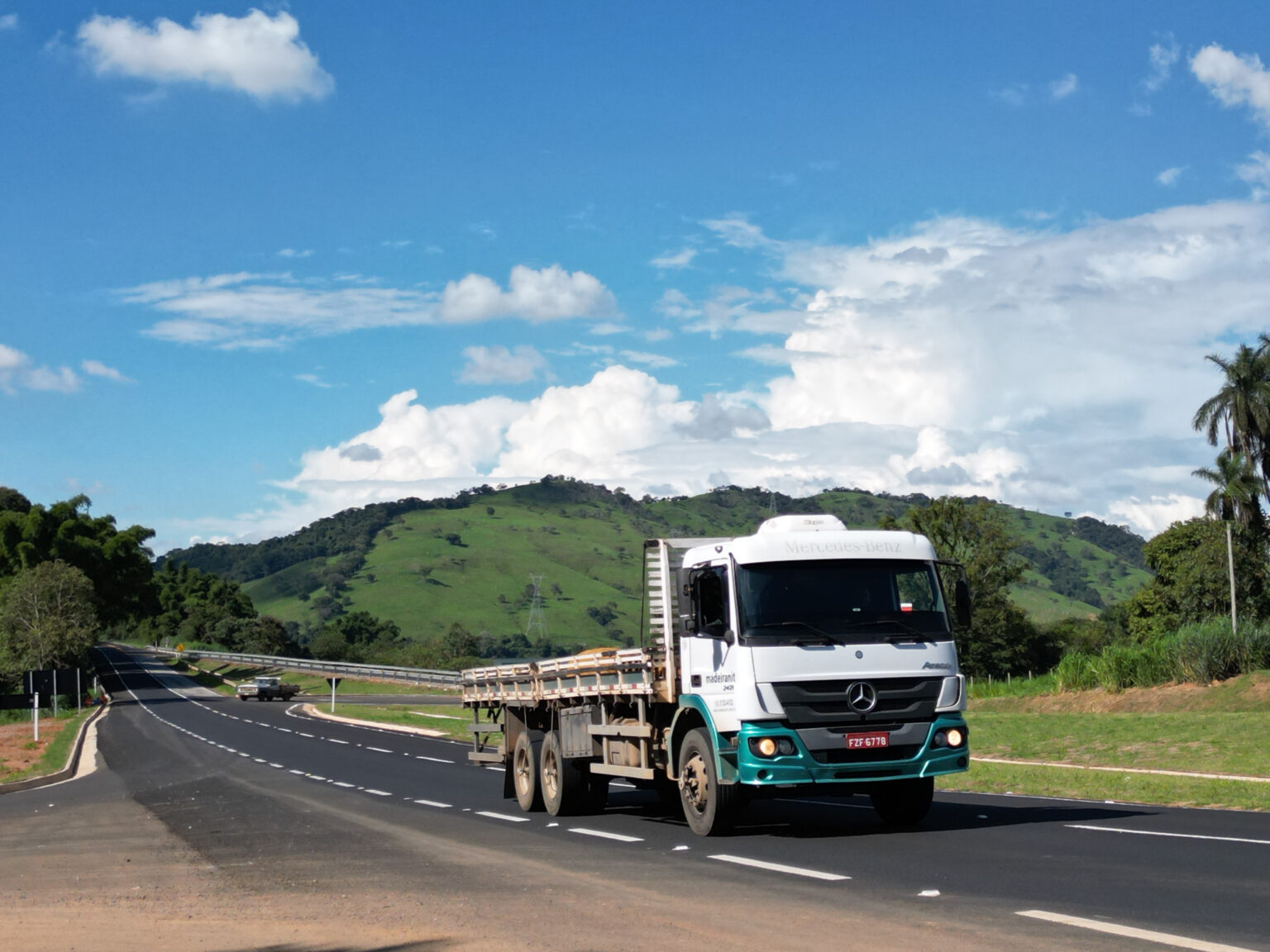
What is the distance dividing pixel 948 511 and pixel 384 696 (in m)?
34.1

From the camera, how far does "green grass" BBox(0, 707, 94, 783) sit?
31.6 m

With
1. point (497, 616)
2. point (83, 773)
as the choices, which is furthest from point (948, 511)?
point (497, 616)

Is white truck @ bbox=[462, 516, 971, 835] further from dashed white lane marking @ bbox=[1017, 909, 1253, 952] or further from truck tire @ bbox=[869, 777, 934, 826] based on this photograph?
dashed white lane marking @ bbox=[1017, 909, 1253, 952]

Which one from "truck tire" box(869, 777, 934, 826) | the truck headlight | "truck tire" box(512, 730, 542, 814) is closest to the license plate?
the truck headlight

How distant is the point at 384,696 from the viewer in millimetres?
74750

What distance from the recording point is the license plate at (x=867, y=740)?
12.6 metres

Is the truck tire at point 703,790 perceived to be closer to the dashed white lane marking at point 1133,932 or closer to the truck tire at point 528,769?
the truck tire at point 528,769

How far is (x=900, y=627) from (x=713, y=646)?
1830mm

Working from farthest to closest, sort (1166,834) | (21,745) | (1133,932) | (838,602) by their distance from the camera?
1. (21,745)
2. (838,602)
3. (1166,834)
4. (1133,932)

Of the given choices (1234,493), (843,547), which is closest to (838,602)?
(843,547)

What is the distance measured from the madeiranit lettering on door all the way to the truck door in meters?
0.71

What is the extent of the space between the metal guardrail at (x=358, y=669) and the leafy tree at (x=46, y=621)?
16.3m

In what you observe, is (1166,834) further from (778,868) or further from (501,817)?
(501,817)

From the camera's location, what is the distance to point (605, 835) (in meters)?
14.5
